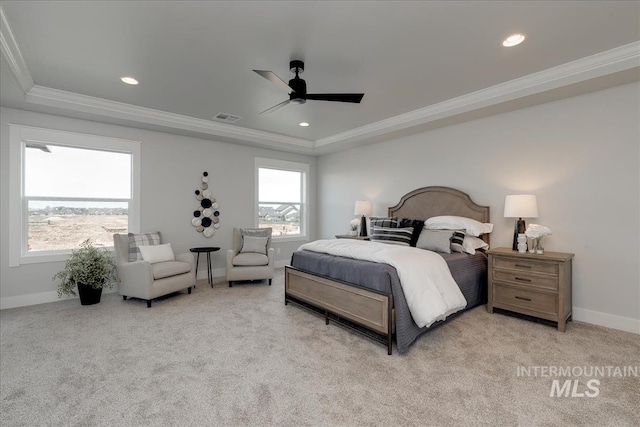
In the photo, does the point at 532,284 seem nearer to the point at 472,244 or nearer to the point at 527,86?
the point at 472,244

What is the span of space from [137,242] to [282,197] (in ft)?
9.78

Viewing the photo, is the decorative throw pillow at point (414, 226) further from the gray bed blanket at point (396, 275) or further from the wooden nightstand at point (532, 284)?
the wooden nightstand at point (532, 284)

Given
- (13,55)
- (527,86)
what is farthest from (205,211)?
(527,86)

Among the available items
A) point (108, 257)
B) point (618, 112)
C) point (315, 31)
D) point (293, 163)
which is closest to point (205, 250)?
point (108, 257)

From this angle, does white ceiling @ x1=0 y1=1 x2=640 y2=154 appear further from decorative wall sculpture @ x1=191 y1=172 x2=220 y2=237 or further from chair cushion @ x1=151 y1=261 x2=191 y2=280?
chair cushion @ x1=151 y1=261 x2=191 y2=280

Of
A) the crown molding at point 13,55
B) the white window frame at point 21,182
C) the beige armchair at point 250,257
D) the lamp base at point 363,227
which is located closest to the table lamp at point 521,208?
the lamp base at point 363,227

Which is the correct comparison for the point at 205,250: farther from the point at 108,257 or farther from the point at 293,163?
the point at 293,163

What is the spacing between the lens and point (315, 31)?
8.24 feet

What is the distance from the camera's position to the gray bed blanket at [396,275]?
261 centimetres

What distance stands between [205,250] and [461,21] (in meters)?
4.39

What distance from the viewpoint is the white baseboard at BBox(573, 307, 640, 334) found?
3029 mm

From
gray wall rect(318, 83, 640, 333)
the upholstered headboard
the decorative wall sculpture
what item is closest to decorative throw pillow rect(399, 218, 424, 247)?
the upholstered headboard

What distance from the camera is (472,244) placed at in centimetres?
385

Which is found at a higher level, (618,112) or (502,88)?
(502,88)
